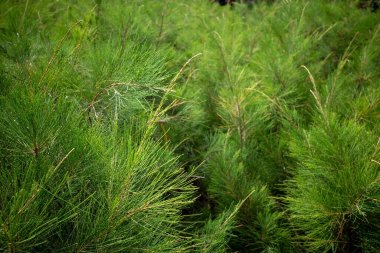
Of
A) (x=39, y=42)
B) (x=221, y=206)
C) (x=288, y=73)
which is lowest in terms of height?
(x=221, y=206)

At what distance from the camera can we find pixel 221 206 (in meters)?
1.12

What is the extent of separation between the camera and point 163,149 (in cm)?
104

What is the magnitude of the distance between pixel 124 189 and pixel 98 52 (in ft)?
1.72

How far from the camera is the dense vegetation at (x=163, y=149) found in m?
0.61

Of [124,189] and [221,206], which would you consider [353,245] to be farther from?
[124,189]

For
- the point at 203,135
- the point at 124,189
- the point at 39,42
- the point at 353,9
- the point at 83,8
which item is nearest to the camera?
the point at 124,189

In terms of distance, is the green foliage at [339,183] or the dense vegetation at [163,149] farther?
the green foliage at [339,183]

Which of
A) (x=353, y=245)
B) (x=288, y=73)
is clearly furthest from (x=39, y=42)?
(x=353, y=245)

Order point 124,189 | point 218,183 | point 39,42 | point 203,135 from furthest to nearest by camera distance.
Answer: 1. point 203,135
2. point 39,42
3. point 218,183
4. point 124,189

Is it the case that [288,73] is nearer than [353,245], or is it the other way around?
[353,245]

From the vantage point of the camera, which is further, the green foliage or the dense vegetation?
the green foliage

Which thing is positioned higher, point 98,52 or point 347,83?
point 98,52

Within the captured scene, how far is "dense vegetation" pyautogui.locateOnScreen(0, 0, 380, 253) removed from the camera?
0.61 metres

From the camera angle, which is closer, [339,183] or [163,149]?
[339,183]
